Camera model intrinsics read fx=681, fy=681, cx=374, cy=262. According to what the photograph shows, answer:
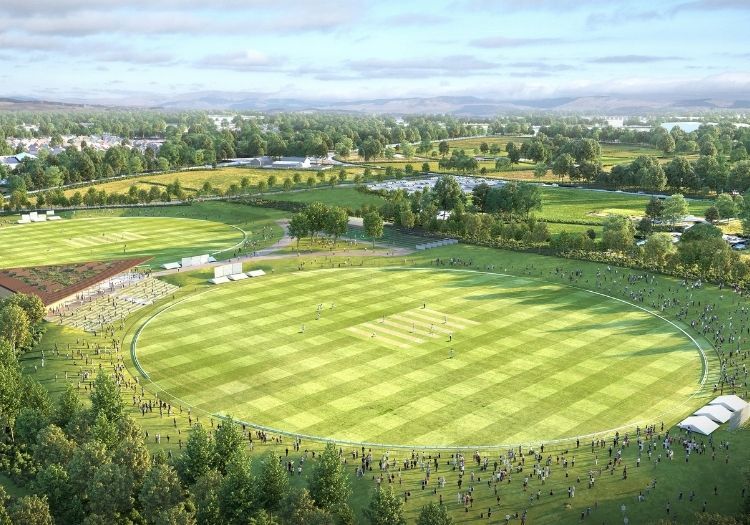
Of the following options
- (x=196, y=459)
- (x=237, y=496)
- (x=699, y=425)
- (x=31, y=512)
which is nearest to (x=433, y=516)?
(x=237, y=496)

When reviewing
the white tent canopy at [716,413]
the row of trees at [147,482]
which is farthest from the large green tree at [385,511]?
the white tent canopy at [716,413]

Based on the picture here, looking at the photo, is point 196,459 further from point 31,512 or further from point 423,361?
point 423,361

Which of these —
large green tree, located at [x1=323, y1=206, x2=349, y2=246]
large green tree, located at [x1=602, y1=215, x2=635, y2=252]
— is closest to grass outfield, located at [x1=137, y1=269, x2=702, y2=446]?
large green tree, located at [x1=602, y1=215, x2=635, y2=252]

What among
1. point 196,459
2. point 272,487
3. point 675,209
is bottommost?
point 272,487

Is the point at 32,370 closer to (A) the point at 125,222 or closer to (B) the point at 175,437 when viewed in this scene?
(B) the point at 175,437

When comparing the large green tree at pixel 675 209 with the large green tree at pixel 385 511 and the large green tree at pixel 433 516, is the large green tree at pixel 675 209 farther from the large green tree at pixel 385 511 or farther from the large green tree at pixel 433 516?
the large green tree at pixel 385 511

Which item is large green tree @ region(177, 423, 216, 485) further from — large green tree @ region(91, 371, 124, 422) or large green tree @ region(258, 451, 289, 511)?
large green tree @ region(91, 371, 124, 422)
